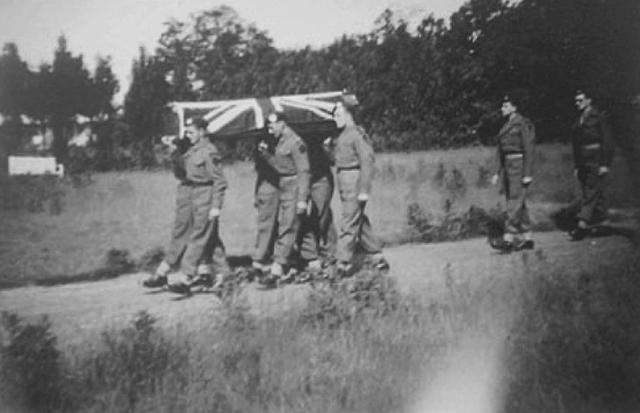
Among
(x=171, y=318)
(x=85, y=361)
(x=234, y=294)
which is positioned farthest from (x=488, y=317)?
(x=85, y=361)

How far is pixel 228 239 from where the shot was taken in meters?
7.89

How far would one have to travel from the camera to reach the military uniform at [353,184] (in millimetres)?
5688

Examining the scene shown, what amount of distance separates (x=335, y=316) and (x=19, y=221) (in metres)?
4.58

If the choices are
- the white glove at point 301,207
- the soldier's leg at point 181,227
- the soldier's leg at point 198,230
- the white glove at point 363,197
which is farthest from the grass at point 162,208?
the white glove at point 301,207

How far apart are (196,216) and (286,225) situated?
83cm

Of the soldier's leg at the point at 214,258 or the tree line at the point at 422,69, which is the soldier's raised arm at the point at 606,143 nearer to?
the tree line at the point at 422,69

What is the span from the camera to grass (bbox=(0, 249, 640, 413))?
3855 mm

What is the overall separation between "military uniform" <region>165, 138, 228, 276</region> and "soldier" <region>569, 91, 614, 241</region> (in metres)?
3.59

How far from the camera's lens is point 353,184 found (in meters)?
5.86

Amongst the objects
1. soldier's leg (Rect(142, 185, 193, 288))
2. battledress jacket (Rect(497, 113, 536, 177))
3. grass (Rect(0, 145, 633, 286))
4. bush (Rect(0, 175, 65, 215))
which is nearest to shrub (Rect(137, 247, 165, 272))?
grass (Rect(0, 145, 633, 286))

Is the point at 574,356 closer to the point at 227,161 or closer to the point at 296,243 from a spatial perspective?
the point at 296,243

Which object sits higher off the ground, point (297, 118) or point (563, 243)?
point (297, 118)

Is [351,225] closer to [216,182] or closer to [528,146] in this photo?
[216,182]

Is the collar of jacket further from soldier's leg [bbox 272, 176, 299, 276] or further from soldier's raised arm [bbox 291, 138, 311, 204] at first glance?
soldier's leg [bbox 272, 176, 299, 276]
